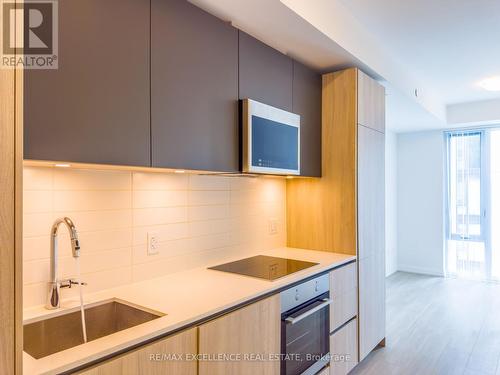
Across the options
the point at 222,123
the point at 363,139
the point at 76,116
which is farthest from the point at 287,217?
the point at 76,116

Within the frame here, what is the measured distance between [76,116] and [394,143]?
5.42 meters

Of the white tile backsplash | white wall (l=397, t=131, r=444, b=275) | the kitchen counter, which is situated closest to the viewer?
the kitchen counter

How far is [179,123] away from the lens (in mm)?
1604

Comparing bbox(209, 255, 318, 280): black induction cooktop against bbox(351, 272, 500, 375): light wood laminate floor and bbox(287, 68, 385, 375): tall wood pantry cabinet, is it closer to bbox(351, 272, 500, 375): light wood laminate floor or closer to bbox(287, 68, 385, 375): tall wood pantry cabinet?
bbox(287, 68, 385, 375): tall wood pantry cabinet

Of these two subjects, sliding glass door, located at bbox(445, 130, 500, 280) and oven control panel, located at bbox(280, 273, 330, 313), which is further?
sliding glass door, located at bbox(445, 130, 500, 280)

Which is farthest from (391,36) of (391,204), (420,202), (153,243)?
(420,202)

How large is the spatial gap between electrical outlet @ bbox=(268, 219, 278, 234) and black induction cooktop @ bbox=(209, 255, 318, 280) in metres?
0.31

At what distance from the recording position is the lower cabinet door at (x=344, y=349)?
233 centimetres

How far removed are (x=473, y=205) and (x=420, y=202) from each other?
28.1 inches

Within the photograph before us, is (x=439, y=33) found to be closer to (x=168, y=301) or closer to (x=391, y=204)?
Answer: (x=168, y=301)

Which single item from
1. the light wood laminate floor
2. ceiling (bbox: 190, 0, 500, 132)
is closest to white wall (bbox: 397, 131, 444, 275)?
the light wood laminate floor

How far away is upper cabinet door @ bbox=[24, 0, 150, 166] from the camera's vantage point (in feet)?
3.77

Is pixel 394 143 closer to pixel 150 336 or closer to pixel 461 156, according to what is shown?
pixel 461 156

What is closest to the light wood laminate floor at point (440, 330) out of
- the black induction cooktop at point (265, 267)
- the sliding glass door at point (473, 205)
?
the sliding glass door at point (473, 205)
